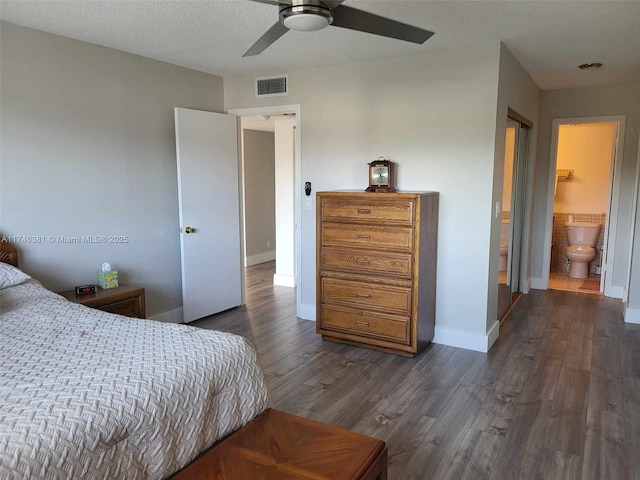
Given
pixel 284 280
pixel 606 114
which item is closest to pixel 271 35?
pixel 284 280

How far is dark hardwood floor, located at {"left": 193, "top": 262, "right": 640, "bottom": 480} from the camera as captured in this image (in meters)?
2.31

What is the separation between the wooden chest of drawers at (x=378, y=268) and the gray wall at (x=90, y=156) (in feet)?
5.07

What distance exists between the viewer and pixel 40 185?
3.26 metres

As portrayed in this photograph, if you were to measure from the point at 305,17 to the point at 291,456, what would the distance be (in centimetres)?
171

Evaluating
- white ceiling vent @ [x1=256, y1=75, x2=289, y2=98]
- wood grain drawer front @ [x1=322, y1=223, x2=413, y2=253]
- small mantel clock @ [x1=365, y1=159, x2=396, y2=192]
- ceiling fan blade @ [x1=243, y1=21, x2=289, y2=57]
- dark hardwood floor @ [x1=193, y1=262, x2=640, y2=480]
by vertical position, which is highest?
white ceiling vent @ [x1=256, y1=75, x2=289, y2=98]

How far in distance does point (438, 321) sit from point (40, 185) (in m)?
3.27

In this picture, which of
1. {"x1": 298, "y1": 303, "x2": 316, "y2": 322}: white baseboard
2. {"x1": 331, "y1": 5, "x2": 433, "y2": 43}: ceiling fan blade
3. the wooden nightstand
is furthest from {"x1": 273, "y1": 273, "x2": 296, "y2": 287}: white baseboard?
{"x1": 331, "y1": 5, "x2": 433, "y2": 43}: ceiling fan blade

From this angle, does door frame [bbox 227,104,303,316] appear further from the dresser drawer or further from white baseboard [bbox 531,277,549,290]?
white baseboard [bbox 531,277,549,290]

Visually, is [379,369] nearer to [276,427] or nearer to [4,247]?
[276,427]

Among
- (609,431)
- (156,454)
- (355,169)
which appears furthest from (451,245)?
(156,454)

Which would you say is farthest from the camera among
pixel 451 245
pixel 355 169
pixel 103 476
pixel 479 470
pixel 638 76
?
pixel 638 76

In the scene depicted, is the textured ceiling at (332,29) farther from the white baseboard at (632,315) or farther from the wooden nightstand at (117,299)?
the white baseboard at (632,315)

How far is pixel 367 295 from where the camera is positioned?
3.66m

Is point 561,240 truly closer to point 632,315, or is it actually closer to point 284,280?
point 632,315
